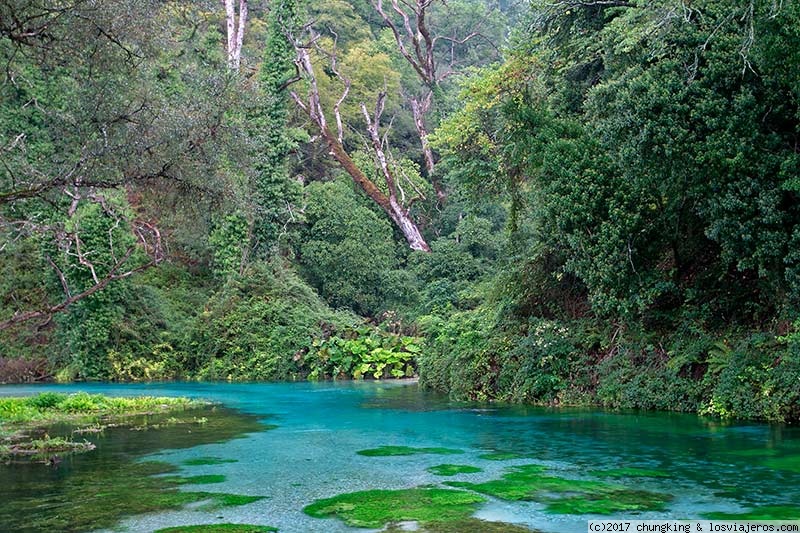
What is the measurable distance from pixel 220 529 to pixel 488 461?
14.4 feet

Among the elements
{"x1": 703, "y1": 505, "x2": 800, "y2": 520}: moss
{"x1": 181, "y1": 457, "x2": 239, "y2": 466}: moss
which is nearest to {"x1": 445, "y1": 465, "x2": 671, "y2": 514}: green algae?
{"x1": 703, "y1": 505, "x2": 800, "y2": 520}: moss

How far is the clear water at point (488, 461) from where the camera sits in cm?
766

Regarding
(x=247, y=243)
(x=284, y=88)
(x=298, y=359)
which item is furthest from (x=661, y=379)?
(x=284, y=88)

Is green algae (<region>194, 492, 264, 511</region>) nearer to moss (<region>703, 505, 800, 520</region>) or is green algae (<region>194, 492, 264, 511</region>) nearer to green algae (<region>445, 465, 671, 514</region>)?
green algae (<region>445, 465, 671, 514</region>)

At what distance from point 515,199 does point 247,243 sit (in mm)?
14417

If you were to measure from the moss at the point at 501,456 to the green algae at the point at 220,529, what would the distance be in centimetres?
429

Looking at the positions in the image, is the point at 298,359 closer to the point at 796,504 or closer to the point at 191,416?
the point at 191,416

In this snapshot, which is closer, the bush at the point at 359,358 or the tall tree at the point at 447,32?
the bush at the point at 359,358

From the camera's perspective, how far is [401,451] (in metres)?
11.7

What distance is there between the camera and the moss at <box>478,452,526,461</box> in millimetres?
10820

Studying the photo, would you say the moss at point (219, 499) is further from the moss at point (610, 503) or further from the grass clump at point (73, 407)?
the grass clump at point (73, 407)

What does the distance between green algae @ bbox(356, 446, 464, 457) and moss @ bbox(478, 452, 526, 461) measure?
1.61 feet

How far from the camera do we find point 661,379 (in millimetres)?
16688

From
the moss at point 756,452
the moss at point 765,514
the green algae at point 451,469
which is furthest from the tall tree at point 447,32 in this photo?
the moss at point 765,514
